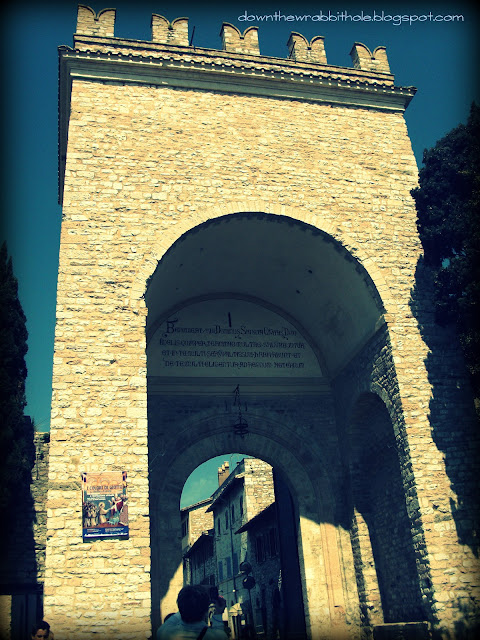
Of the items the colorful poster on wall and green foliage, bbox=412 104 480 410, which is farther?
green foliage, bbox=412 104 480 410

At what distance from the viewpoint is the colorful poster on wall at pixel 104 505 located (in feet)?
22.7

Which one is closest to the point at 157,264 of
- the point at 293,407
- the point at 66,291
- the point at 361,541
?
the point at 66,291

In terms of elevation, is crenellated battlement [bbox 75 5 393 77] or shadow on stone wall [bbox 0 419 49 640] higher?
crenellated battlement [bbox 75 5 393 77]

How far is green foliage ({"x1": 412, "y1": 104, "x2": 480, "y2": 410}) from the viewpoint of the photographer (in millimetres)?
8195

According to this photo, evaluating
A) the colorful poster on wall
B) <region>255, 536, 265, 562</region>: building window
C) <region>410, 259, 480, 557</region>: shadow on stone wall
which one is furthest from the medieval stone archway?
<region>255, 536, 265, 562</region>: building window

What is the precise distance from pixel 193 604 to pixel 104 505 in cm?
410

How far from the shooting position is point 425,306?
930cm

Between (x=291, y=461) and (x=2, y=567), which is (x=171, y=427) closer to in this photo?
(x=291, y=461)

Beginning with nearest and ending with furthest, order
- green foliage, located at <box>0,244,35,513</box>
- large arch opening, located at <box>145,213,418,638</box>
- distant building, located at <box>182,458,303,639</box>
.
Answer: green foliage, located at <box>0,244,35,513</box> < large arch opening, located at <box>145,213,418,638</box> < distant building, located at <box>182,458,303,639</box>

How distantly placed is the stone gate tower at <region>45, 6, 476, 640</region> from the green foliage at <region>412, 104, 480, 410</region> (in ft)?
1.54

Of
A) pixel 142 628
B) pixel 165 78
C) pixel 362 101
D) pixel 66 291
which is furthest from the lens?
pixel 362 101

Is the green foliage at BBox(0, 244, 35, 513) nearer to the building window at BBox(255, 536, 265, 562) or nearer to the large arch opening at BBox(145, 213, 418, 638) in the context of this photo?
the large arch opening at BBox(145, 213, 418, 638)

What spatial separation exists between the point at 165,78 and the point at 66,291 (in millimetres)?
4522

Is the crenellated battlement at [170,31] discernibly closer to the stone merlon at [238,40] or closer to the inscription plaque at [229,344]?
the stone merlon at [238,40]
